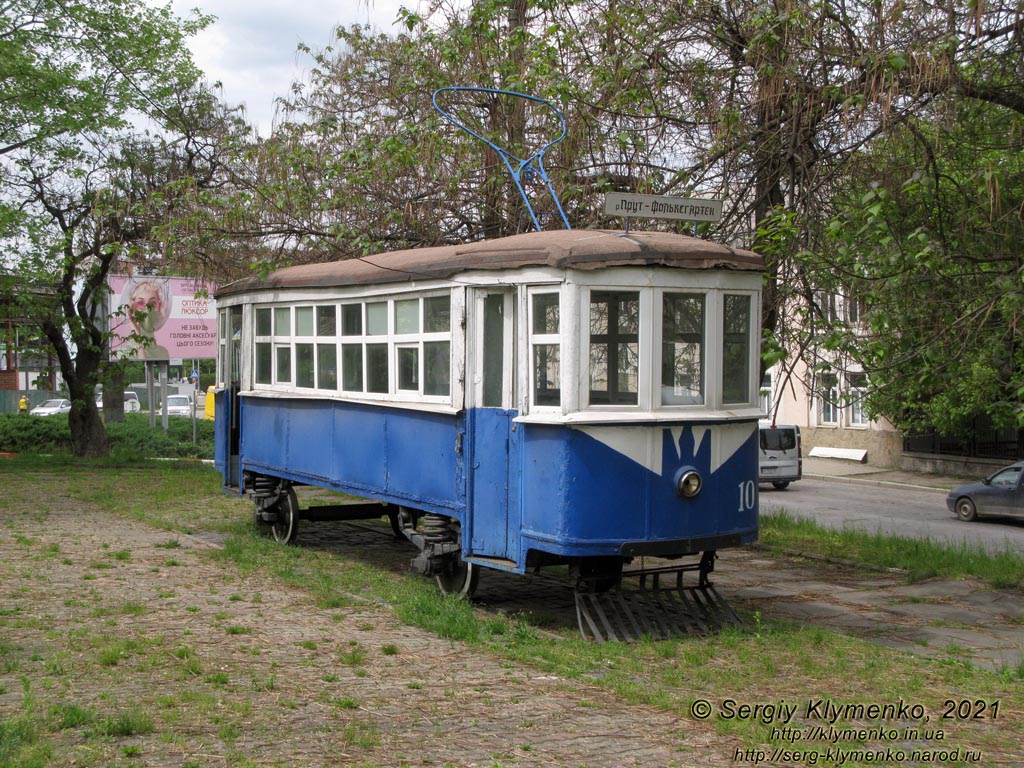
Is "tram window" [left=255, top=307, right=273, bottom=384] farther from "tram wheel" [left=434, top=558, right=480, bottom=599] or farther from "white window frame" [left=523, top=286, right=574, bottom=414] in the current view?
"white window frame" [left=523, top=286, right=574, bottom=414]

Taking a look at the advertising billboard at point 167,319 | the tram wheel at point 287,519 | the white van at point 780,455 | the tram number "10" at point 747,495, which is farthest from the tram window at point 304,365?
the advertising billboard at point 167,319

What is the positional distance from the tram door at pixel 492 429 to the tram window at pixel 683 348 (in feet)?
4.18

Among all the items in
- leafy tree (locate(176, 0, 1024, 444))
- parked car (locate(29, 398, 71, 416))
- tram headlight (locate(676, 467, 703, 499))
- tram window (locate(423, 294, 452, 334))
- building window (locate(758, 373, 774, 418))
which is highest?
leafy tree (locate(176, 0, 1024, 444))

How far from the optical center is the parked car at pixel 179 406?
53.6 metres

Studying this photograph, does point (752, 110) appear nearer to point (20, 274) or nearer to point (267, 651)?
point (267, 651)

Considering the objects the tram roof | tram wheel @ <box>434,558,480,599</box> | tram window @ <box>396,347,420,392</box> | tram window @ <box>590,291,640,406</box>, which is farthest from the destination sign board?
tram wheel @ <box>434,558,480,599</box>

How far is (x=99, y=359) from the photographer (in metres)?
27.8

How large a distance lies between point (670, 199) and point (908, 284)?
2869 mm

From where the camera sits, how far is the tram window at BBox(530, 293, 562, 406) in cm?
905

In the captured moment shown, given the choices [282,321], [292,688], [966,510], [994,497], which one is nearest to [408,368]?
[282,321]

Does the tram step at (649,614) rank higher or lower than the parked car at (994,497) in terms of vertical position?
higher

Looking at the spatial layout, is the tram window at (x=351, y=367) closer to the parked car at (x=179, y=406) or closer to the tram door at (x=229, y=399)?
the tram door at (x=229, y=399)

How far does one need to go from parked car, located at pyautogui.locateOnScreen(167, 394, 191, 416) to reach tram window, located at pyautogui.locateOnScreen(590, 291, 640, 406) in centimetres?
4540

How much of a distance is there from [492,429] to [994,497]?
645 inches
